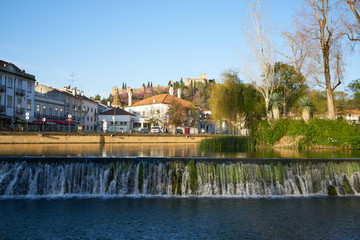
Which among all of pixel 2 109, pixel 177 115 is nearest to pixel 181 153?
pixel 2 109

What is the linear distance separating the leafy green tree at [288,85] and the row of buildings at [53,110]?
98.5 ft

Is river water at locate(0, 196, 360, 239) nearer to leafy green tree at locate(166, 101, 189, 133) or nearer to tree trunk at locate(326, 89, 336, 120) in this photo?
tree trunk at locate(326, 89, 336, 120)

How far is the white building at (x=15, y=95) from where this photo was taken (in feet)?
164

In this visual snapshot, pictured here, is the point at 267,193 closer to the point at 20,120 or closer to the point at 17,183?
the point at 17,183

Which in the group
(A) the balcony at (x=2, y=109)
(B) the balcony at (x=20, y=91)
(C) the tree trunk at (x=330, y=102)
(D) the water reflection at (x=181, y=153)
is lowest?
(D) the water reflection at (x=181, y=153)

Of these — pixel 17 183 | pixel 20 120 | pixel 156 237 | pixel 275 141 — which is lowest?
pixel 156 237

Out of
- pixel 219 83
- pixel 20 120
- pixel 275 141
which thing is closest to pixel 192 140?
pixel 219 83

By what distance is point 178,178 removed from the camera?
13859 millimetres

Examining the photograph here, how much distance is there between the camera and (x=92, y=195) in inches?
516

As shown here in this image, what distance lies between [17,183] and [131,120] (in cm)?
7949

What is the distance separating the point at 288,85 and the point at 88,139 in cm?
2721

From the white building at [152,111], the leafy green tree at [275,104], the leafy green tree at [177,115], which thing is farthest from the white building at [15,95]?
the leafy green tree at [275,104]

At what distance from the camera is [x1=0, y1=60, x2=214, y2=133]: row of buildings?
1986 inches

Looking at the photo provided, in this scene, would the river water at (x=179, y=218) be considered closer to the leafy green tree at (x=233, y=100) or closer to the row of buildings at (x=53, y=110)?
the leafy green tree at (x=233, y=100)
